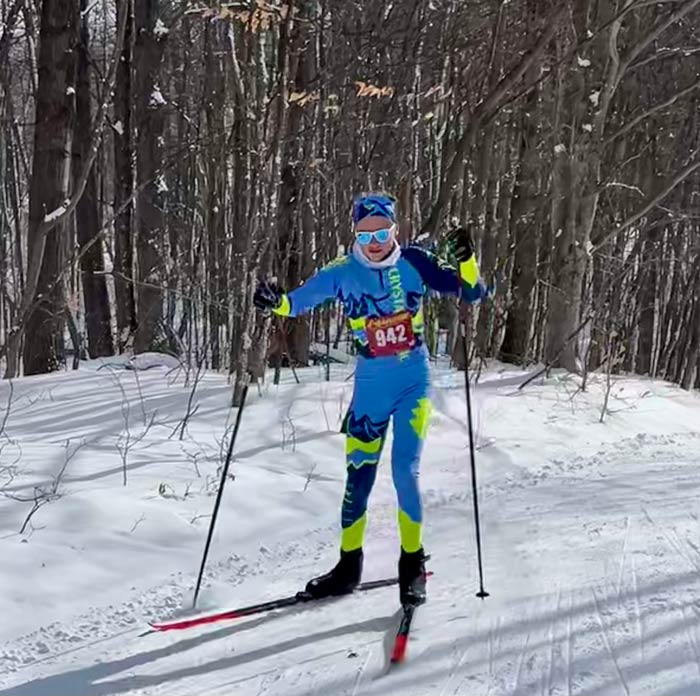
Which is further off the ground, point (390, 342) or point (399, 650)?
point (390, 342)

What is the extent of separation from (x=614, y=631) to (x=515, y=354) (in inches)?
352

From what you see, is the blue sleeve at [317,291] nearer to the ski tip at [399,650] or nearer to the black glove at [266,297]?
the black glove at [266,297]

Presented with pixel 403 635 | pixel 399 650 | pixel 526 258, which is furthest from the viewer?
pixel 526 258

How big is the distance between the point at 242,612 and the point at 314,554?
0.92m

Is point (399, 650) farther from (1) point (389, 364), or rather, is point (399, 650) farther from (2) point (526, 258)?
(2) point (526, 258)

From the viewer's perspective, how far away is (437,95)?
36.6ft

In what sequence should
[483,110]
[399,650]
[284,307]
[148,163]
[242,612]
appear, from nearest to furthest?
[399,650], [242,612], [284,307], [483,110], [148,163]

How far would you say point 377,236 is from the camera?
13.8 ft

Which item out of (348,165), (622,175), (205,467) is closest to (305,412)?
(205,467)

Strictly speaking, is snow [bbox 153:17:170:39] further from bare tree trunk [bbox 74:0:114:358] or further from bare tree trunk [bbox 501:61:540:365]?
bare tree trunk [bbox 501:61:540:365]

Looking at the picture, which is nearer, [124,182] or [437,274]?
[437,274]

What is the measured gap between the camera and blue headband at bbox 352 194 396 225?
4.24 metres

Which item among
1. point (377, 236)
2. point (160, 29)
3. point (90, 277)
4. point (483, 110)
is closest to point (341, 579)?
point (377, 236)

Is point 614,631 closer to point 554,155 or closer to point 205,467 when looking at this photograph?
point 205,467
